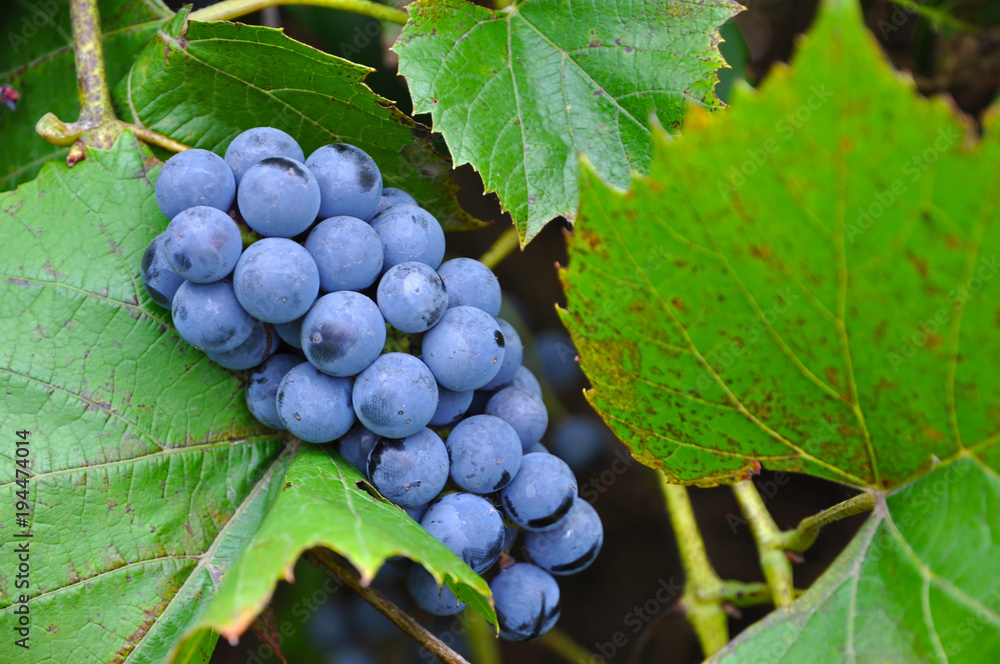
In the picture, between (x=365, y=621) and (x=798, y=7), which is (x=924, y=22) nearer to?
(x=798, y=7)

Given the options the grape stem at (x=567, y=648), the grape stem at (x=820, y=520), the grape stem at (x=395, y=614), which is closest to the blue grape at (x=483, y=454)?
the grape stem at (x=395, y=614)

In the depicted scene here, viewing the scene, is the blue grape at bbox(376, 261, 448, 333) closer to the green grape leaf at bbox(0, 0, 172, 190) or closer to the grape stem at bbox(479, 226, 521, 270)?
the grape stem at bbox(479, 226, 521, 270)

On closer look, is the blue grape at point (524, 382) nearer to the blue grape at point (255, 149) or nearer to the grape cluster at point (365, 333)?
the grape cluster at point (365, 333)

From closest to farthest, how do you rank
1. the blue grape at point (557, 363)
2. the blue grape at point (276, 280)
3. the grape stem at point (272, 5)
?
the blue grape at point (276, 280)
the grape stem at point (272, 5)
the blue grape at point (557, 363)

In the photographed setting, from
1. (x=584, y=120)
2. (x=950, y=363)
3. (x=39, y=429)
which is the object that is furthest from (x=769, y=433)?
(x=39, y=429)

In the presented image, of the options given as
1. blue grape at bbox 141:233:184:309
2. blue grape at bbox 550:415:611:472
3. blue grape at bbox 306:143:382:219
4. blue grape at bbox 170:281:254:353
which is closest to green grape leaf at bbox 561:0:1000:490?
blue grape at bbox 306:143:382:219

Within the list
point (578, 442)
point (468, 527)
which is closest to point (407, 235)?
point (468, 527)

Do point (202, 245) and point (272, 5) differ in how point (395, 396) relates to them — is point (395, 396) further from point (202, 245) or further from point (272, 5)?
point (272, 5)
